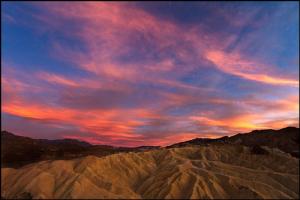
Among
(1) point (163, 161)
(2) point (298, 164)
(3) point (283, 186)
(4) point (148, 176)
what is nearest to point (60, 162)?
(4) point (148, 176)

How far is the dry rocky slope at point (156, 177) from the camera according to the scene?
61.6 m

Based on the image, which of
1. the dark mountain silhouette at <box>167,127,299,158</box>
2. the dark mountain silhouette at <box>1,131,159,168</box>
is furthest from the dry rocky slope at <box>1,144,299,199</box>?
the dark mountain silhouette at <box>167,127,299,158</box>

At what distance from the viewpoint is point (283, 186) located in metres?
71.8

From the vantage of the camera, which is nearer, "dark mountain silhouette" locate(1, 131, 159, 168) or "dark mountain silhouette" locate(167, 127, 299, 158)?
"dark mountain silhouette" locate(1, 131, 159, 168)

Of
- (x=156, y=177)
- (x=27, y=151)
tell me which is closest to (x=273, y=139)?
(x=156, y=177)

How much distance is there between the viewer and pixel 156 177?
74.9 meters

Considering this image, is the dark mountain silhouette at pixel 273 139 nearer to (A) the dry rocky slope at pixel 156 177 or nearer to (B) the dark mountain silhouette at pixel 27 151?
(A) the dry rocky slope at pixel 156 177

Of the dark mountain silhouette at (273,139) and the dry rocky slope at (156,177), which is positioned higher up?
the dark mountain silhouette at (273,139)

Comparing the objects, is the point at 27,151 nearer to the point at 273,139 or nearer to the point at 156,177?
the point at 156,177

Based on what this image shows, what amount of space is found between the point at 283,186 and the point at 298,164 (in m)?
12.6

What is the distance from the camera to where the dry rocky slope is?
61594mm

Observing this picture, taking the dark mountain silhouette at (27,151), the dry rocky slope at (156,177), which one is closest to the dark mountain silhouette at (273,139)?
Answer: the dry rocky slope at (156,177)

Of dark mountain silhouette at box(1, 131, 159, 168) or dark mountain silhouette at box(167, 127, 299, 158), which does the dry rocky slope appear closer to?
dark mountain silhouette at box(1, 131, 159, 168)

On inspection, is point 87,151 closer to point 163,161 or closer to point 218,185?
point 163,161
